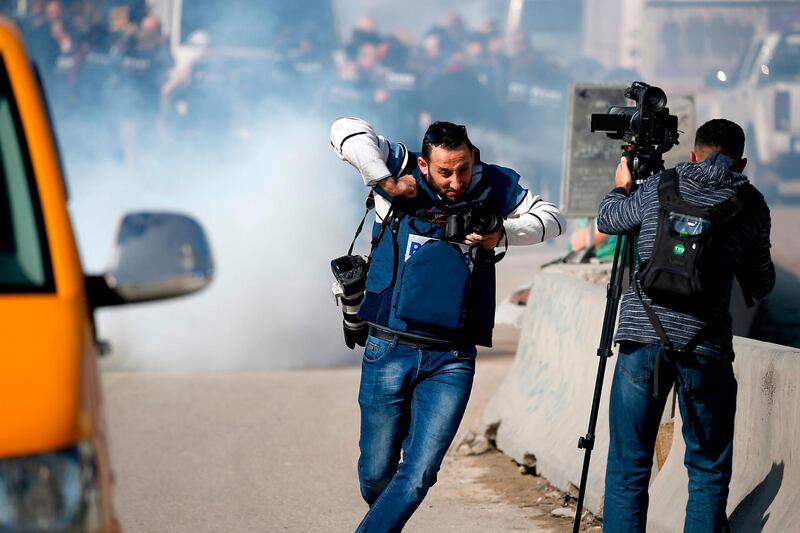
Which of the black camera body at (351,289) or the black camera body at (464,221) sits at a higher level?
the black camera body at (464,221)

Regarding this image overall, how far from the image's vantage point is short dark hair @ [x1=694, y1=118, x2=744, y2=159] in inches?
185

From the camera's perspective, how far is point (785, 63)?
26.5 metres

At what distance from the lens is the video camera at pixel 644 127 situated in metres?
5.09

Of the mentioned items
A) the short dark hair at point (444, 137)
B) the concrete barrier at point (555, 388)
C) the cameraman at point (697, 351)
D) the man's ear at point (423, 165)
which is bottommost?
the concrete barrier at point (555, 388)

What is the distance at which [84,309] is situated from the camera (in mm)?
2977

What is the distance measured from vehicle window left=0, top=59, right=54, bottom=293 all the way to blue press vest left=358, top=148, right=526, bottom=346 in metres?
1.59

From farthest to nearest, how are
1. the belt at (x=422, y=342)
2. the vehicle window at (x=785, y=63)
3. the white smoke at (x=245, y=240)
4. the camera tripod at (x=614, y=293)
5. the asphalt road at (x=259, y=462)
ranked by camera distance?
1. the vehicle window at (x=785, y=63)
2. the white smoke at (x=245, y=240)
3. the asphalt road at (x=259, y=462)
4. the camera tripod at (x=614, y=293)
5. the belt at (x=422, y=342)

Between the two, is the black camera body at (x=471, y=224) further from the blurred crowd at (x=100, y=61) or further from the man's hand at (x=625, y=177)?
the blurred crowd at (x=100, y=61)

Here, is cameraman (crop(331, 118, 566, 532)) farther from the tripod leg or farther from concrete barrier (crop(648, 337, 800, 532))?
concrete barrier (crop(648, 337, 800, 532))

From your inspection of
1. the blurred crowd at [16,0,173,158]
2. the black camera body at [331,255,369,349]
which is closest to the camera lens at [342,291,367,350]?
the black camera body at [331,255,369,349]

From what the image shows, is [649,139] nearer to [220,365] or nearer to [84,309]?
[84,309]

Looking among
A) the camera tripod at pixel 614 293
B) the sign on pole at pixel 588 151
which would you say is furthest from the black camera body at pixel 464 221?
the sign on pole at pixel 588 151

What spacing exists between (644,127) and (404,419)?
142 centimetres

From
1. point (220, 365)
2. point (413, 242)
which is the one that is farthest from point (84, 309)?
point (220, 365)
